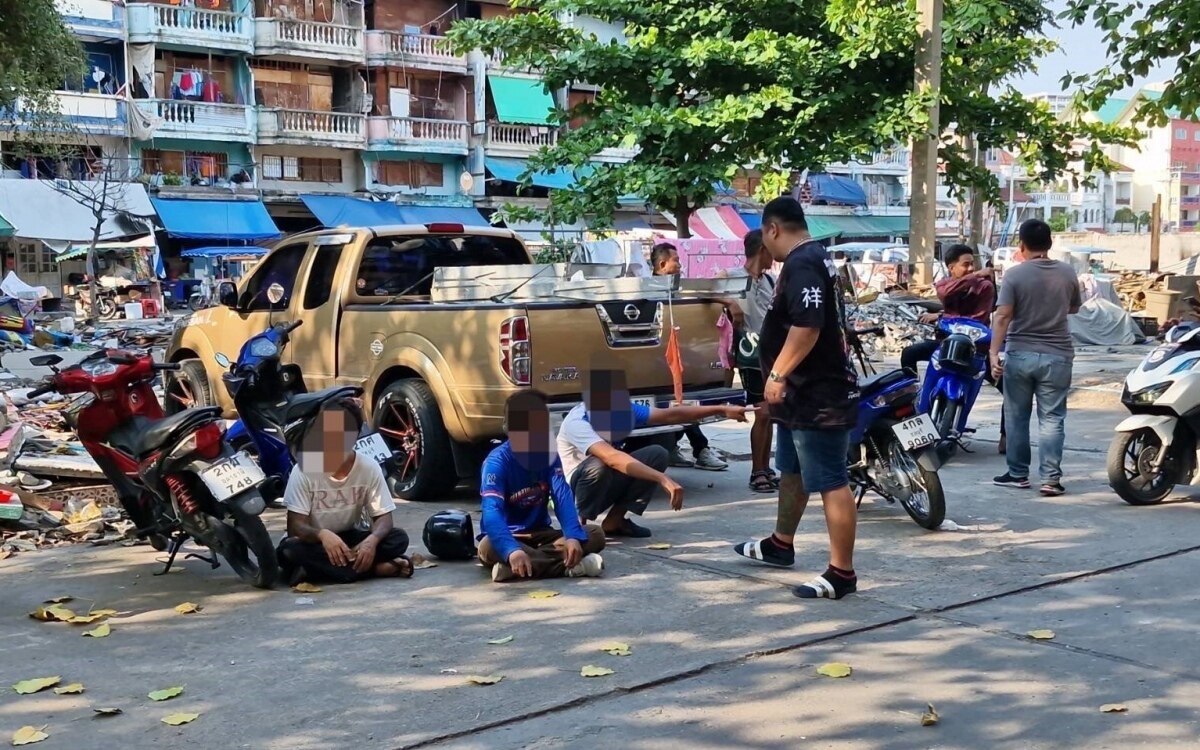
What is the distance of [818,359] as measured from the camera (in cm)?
566

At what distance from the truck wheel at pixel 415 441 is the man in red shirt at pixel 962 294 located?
140 inches

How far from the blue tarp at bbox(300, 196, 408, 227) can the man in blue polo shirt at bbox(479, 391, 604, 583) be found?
33775mm

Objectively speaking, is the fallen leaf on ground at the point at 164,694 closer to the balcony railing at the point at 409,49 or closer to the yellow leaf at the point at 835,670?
the yellow leaf at the point at 835,670

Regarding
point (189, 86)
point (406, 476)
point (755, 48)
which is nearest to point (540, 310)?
point (406, 476)

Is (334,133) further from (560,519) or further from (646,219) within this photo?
(560,519)

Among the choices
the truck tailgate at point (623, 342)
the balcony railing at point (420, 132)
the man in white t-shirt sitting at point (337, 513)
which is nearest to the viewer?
the man in white t-shirt sitting at point (337, 513)

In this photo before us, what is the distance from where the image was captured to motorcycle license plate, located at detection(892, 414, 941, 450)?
7.06m

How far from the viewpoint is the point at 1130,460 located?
785 centimetres

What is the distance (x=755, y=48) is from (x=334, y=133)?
2743 cm

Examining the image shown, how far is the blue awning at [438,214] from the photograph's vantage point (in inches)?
1619

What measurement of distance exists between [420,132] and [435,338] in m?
35.7

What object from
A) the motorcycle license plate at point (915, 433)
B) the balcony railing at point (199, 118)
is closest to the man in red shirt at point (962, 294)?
the motorcycle license plate at point (915, 433)

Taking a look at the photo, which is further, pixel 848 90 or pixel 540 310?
pixel 848 90

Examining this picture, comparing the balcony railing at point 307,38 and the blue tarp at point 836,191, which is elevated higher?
the balcony railing at point 307,38
